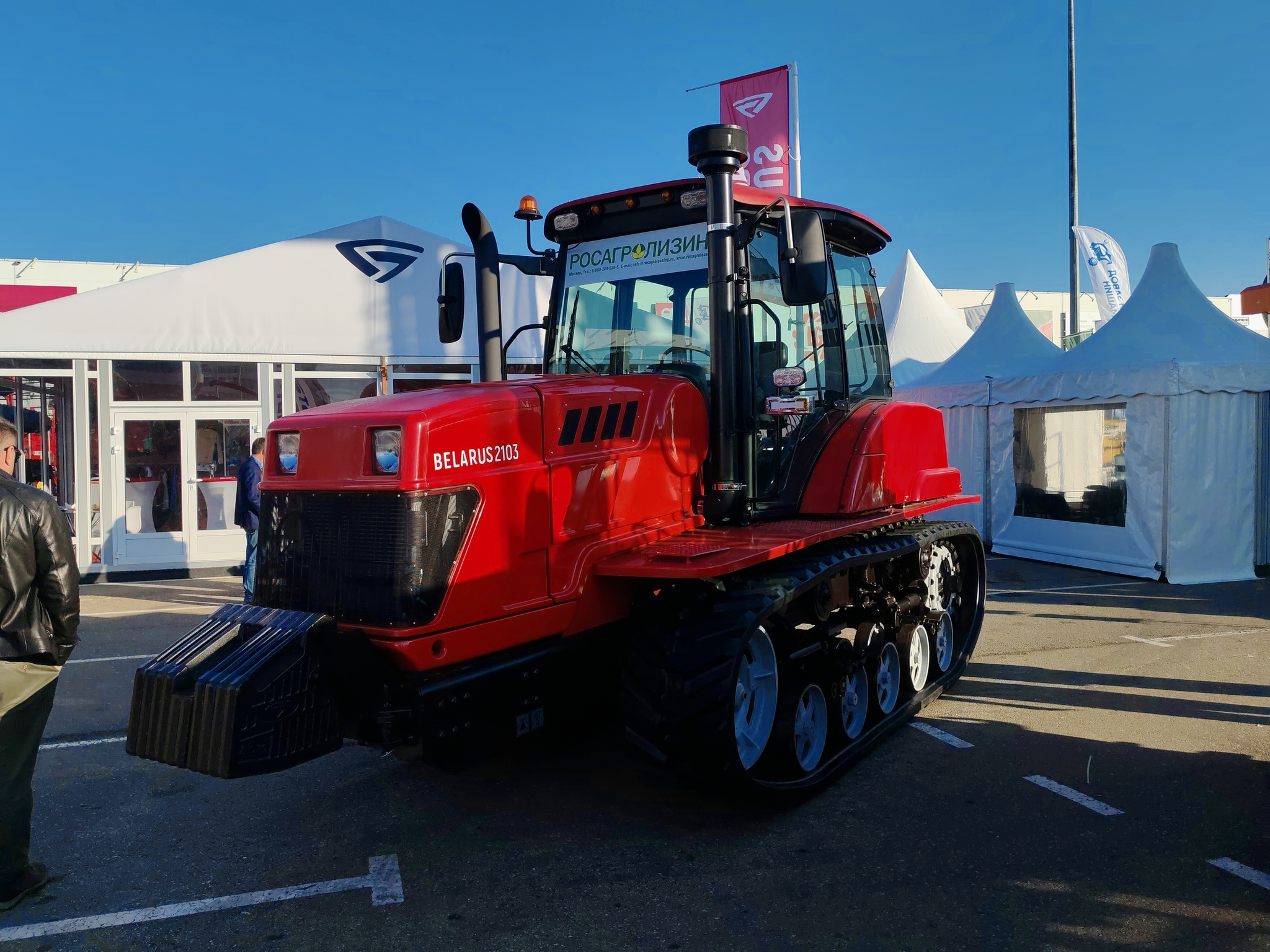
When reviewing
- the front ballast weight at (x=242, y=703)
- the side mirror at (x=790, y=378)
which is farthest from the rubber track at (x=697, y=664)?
the front ballast weight at (x=242, y=703)

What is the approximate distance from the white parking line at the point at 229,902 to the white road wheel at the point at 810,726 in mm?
1912

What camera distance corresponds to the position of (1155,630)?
26.3ft

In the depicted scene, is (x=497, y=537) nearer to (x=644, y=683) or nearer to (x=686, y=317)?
(x=644, y=683)

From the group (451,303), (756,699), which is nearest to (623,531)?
(756,699)

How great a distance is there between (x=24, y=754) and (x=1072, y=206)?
63.7ft

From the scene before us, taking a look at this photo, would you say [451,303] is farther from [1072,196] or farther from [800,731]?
[1072,196]

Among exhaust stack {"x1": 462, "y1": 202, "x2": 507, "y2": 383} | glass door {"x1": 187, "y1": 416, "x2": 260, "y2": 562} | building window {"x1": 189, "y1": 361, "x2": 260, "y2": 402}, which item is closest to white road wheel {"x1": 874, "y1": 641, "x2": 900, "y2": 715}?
exhaust stack {"x1": 462, "y1": 202, "x2": 507, "y2": 383}


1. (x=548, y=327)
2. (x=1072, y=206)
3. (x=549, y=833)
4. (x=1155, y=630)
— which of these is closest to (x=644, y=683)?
(x=549, y=833)

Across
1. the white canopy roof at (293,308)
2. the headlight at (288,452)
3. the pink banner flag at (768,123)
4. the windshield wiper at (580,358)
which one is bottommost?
the headlight at (288,452)

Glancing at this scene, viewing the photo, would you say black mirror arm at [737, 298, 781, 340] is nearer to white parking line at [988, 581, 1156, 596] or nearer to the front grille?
the front grille

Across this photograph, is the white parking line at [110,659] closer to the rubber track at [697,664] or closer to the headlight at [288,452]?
the headlight at [288,452]

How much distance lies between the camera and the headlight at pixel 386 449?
3369 mm

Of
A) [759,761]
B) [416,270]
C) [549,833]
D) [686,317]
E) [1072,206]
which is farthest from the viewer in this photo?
[1072,206]

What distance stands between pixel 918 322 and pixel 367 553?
1765 centimetres
